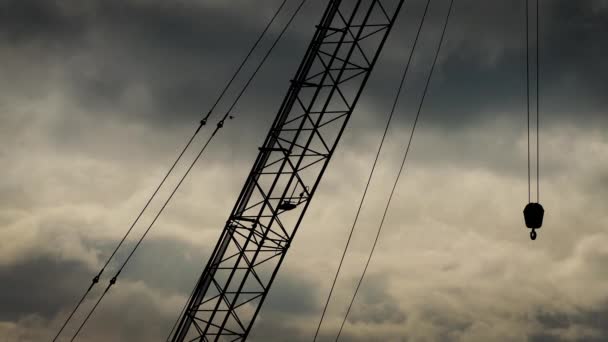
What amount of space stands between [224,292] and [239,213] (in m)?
3.66

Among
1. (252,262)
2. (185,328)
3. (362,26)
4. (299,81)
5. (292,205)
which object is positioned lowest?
(185,328)

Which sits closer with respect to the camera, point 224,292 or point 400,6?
point 224,292

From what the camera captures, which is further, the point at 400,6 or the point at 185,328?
the point at 400,6

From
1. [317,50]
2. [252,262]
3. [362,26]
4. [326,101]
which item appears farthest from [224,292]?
[362,26]

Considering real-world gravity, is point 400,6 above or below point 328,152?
above

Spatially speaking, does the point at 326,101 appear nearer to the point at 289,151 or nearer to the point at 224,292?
the point at 289,151

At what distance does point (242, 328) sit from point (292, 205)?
19.9ft

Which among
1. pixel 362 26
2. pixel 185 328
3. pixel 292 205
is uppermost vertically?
pixel 362 26

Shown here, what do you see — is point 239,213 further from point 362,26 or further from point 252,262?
point 362,26

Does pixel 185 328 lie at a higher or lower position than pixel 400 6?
lower

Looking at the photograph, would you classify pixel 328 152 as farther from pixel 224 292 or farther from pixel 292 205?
pixel 224 292

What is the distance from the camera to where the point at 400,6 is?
32.0 metres

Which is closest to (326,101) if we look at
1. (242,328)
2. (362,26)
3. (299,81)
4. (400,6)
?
(299,81)

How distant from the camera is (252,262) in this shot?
98.6 ft
